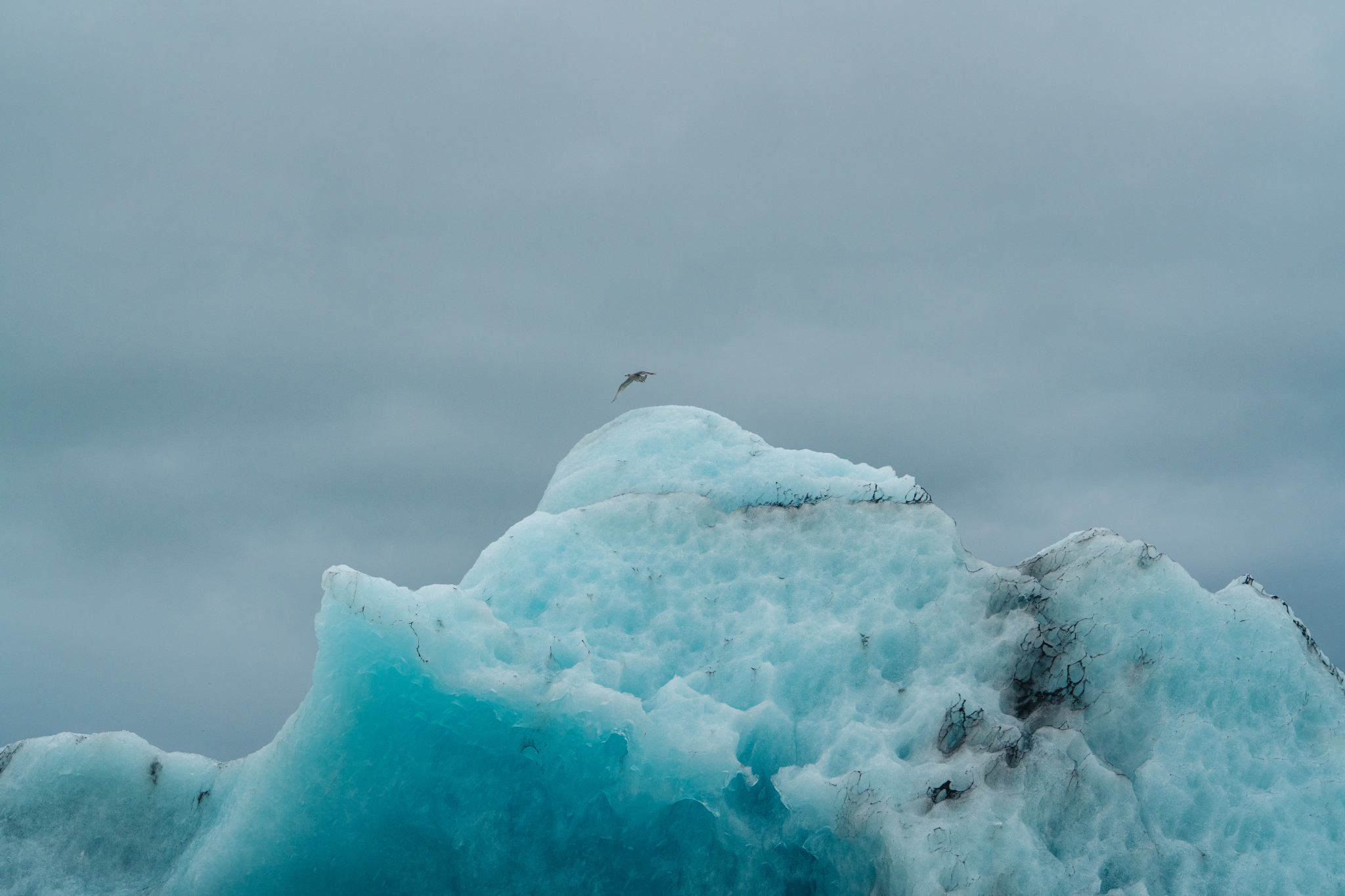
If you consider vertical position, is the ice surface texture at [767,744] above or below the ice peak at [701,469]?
below

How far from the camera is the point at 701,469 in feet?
39.2

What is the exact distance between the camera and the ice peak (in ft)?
36.1

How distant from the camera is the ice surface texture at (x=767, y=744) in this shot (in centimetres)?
808

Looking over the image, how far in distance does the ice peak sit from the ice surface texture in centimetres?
91

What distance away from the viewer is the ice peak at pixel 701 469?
11.0 meters

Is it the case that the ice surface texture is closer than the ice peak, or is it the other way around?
the ice surface texture

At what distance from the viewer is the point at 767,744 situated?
28.9ft

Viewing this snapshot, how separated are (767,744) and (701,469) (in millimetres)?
3833

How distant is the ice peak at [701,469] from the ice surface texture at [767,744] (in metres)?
0.91

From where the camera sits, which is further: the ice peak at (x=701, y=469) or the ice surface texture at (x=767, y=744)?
the ice peak at (x=701, y=469)

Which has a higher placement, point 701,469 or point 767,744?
point 701,469

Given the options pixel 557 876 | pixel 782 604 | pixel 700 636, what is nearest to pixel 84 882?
pixel 557 876

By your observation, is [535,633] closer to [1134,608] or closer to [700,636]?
[700,636]

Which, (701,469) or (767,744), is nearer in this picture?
(767,744)
